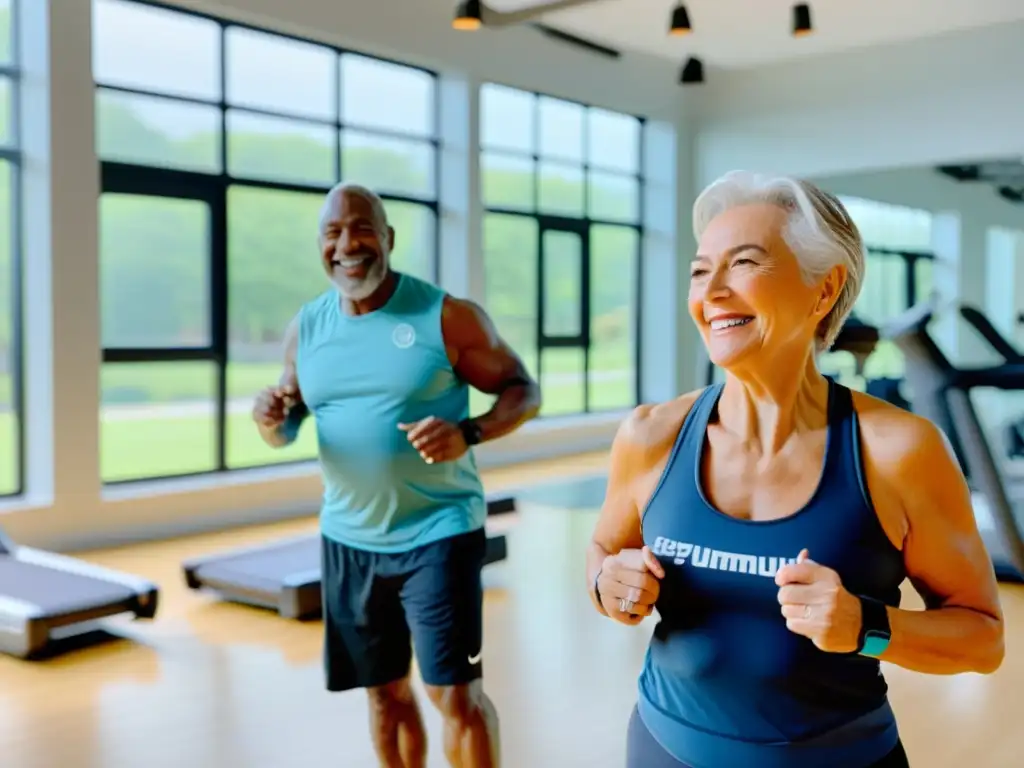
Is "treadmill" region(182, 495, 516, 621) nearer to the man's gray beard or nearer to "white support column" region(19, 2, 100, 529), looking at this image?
"white support column" region(19, 2, 100, 529)

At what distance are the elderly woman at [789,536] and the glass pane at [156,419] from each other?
218 inches

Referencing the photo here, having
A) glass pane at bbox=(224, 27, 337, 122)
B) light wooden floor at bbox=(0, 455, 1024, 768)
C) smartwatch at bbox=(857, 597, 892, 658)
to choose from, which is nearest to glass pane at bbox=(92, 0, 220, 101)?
glass pane at bbox=(224, 27, 337, 122)

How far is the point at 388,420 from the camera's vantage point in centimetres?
231

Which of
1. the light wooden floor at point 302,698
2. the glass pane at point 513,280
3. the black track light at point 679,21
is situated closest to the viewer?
the light wooden floor at point 302,698

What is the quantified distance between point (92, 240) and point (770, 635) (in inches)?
222

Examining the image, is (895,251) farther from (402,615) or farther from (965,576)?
(965,576)

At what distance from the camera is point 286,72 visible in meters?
7.33

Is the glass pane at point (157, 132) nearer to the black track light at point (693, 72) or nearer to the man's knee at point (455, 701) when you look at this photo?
the black track light at point (693, 72)

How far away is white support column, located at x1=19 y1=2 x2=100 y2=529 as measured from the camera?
228 inches

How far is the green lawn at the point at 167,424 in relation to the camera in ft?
20.9

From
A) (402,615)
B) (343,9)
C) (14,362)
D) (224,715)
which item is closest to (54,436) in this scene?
(14,362)

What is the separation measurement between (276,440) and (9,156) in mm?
4232

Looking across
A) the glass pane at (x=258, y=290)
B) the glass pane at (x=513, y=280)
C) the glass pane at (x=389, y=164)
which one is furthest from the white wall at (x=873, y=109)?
the glass pane at (x=258, y=290)

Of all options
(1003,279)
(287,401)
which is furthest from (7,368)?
(1003,279)
